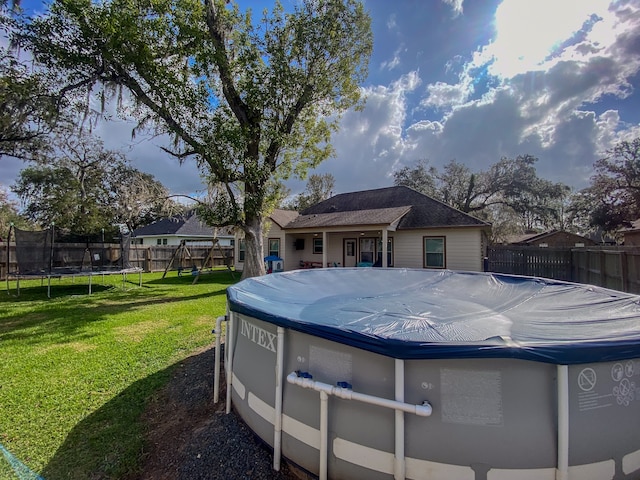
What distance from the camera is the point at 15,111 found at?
7.66 meters

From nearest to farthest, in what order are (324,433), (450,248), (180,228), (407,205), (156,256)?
(324,433), (450,248), (407,205), (156,256), (180,228)

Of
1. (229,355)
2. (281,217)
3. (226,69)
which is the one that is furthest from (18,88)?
(281,217)

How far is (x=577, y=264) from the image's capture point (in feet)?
31.4

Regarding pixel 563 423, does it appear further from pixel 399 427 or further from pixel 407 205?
pixel 407 205

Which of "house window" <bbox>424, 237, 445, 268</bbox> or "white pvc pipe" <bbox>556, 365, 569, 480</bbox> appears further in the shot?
"house window" <bbox>424, 237, 445, 268</bbox>

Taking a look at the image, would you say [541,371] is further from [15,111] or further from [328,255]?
[328,255]

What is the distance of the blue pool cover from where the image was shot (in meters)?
1.47

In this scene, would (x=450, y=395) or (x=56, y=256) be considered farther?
(x=56, y=256)

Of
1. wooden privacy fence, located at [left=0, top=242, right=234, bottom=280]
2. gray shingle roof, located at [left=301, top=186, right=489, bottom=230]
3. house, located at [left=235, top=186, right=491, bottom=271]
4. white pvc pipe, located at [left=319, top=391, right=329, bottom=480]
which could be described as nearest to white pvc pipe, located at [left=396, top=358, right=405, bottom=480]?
white pvc pipe, located at [left=319, top=391, right=329, bottom=480]

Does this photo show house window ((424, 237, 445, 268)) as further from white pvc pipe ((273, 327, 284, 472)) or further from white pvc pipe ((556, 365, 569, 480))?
white pvc pipe ((273, 327, 284, 472))

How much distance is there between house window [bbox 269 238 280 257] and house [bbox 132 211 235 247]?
9.06 meters

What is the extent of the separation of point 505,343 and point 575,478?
0.88 metres

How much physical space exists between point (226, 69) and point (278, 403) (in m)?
9.83

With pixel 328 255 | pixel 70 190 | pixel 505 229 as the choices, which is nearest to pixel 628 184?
pixel 505 229
